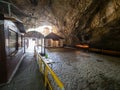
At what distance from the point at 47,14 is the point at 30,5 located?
411cm

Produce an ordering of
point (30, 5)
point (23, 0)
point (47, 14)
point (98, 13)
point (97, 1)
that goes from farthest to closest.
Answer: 1. point (47, 14)
2. point (30, 5)
3. point (23, 0)
4. point (98, 13)
5. point (97, 1)

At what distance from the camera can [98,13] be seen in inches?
350

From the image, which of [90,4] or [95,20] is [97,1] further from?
[95,20]

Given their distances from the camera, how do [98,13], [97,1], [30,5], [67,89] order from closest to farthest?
[67,89]
[97,1]
[98,13]
[30,5]

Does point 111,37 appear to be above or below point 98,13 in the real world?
below

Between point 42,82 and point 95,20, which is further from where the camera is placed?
point 95,20

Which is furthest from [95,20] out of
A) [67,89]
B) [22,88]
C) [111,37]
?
[22,88]

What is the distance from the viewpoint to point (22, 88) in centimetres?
330

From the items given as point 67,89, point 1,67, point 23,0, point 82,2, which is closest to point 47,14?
point 23,0

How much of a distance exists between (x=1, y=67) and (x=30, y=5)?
35.9ft

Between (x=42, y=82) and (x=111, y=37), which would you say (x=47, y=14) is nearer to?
(x=111, y=37)

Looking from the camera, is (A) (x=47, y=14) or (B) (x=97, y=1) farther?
(A) (x=47, y=14)

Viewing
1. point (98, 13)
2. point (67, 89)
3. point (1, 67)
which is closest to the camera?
point (67, 89)

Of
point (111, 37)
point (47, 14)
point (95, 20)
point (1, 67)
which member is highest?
point (47, 14)
